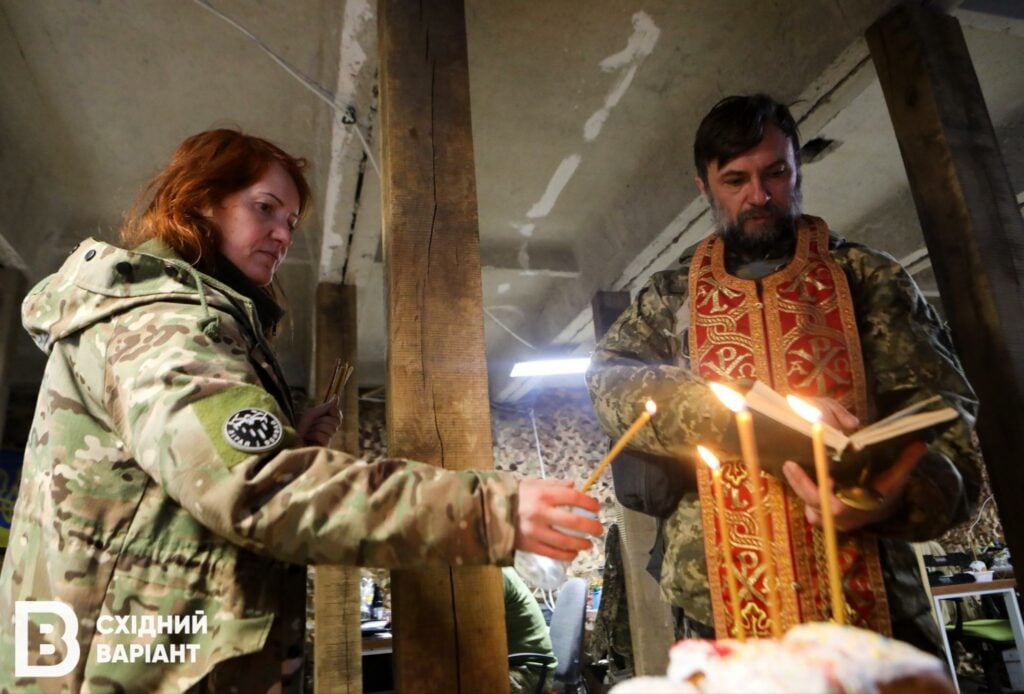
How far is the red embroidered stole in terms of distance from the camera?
150 centimetres

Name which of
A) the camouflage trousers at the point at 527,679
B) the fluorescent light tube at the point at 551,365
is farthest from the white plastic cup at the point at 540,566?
the fluorescent light tube at the point at 551,365

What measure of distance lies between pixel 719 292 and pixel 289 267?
4.51 m

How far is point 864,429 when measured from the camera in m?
0.99

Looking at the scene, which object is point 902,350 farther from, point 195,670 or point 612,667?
point 612,667

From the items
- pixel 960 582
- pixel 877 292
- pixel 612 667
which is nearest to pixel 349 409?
pixel 612 667

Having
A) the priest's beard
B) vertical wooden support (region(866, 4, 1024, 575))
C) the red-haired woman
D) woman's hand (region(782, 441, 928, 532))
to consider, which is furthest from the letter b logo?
vertical wooden support (region(866, 4, 1024, 575))

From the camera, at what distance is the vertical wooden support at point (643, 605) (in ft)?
14.2

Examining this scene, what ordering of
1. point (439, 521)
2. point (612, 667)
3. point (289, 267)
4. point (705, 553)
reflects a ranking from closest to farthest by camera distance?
1. point (439, 521)
2. point (705, 553)
3. point (612, 667)
4. point (289, 267)

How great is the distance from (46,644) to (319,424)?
771 millimetres

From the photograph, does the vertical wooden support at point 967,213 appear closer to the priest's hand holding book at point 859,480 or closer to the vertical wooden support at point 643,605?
the priest's hand holding book at point 859,480

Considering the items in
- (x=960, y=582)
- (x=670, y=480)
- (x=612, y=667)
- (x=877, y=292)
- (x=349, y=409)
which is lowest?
(x=612, y=667)

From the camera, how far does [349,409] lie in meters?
5.20

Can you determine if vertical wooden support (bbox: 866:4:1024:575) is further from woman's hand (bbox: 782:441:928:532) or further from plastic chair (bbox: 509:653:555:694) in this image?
plastic chair (bbox: 509:653:555:694)

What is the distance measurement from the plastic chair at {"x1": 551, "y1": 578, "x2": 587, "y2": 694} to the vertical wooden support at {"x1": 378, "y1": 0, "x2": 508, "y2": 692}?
2.87 meters
